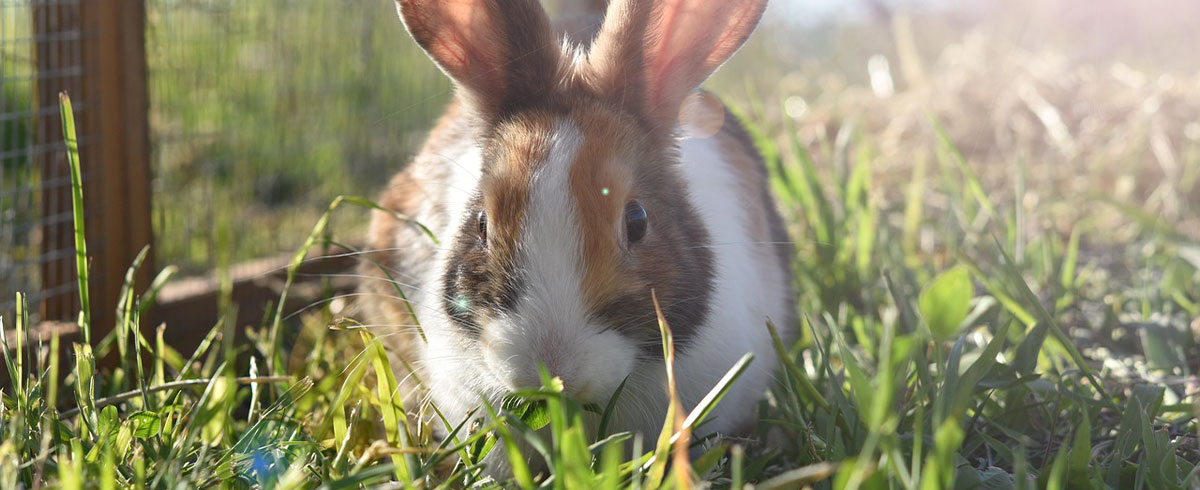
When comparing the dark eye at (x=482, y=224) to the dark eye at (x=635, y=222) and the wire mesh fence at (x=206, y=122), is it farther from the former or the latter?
the wire mesh fence at (x=206, y=122)

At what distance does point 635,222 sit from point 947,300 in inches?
25.5

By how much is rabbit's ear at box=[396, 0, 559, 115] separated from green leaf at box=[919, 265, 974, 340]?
100cm

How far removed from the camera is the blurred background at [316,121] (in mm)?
3148

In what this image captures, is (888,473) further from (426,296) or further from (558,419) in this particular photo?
(426,296)

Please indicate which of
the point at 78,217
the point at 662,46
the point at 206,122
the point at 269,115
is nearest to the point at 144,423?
the point at 78,217

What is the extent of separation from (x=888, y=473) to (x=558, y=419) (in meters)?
0.54

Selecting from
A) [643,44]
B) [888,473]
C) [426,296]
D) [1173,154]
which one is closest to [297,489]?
[426,296]

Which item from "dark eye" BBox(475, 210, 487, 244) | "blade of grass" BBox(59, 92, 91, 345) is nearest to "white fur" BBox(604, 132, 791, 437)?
"dark eye" BBox(475, 210, 487, 244)

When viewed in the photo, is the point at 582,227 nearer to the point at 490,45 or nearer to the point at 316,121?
the point at 490,45

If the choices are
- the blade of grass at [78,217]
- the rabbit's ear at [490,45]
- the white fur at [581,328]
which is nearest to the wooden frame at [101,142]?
the blade of grass at [78,217]

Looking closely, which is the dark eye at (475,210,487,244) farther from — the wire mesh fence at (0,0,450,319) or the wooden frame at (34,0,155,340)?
the wooden frame at (34,0,155,340)

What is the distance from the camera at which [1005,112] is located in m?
5.34

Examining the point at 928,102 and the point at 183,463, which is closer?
the point at 183,463

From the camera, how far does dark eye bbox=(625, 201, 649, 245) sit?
217 cm
